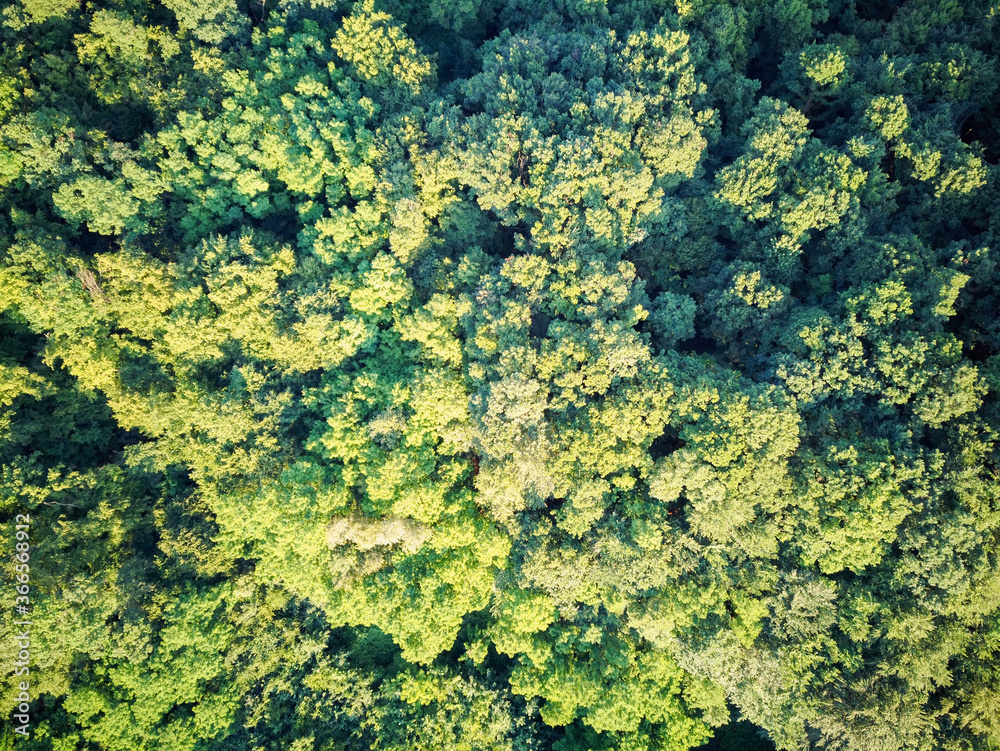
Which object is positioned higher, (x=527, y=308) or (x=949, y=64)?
(x=949, y=64)

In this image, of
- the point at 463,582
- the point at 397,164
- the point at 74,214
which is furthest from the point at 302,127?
the point at 463,582

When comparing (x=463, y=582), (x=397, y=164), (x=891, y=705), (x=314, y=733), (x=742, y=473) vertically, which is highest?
(x=397, y=164)

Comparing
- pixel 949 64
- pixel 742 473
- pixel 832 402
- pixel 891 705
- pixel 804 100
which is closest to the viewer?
pixel 891 705

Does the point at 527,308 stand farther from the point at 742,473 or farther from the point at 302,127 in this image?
the point at 302,127

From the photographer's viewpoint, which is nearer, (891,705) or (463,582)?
(891,705)

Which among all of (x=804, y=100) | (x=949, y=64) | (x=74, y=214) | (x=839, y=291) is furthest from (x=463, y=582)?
(x=949, y=64)

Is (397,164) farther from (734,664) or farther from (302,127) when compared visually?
(734,664)

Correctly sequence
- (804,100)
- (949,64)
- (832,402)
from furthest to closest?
(804,100)
(949,64)
(832,402)
